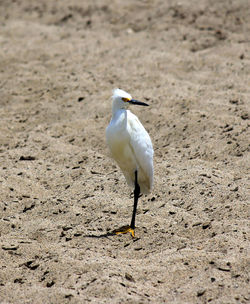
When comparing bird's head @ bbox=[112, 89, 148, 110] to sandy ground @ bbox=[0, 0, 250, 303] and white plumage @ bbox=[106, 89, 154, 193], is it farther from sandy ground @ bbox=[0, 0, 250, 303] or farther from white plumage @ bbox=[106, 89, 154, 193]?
sandy ground @ bbox=[0, 0, 250, 303]

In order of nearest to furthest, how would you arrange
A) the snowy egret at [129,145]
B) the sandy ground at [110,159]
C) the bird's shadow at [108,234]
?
1. the sandy ground at [110,159]
2. the bird's shadow at [108,234]
3. the snowy egret at [129,145]

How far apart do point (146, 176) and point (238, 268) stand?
1325 millimetres

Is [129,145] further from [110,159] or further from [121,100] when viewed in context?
[110,159]

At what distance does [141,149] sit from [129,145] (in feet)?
0.37

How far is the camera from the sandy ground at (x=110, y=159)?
→ 12.0ft

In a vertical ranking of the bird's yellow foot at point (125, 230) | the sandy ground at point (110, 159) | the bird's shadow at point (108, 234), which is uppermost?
the sandy ground at point (110, 159)

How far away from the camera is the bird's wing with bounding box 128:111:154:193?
14.7 feet

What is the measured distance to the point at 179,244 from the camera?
4062 millimetres

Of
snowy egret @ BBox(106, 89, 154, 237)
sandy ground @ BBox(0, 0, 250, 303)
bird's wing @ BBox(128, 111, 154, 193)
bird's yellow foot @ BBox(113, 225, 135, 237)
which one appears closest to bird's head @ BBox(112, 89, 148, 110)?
snowy egret @ BBox(106, 89, 154, 237)

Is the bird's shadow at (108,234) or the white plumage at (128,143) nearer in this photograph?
the bird's shadow at (108,234)

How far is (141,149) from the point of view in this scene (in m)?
4.51

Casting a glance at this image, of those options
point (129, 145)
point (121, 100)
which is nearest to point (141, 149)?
point (129, 145)

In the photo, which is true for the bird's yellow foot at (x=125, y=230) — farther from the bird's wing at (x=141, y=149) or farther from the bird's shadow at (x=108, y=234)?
the bird's wing at (x=141, y=149)

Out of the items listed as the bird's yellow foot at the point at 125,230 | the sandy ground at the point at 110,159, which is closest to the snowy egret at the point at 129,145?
the bird's yellow foot at the point at 125,230
